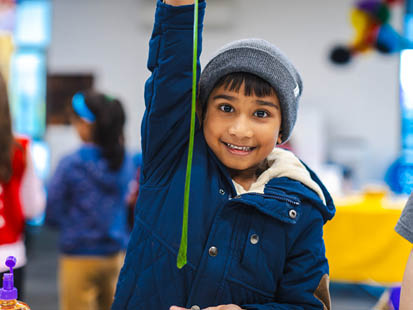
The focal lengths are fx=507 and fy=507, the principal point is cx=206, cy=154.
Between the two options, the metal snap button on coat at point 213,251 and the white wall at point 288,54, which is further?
the white wall at point 288,54

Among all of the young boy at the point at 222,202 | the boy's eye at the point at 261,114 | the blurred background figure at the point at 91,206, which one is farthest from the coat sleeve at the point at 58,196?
the boy's eye at the point at 261,114

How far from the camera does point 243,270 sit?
2.89 ft

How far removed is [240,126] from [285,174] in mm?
139

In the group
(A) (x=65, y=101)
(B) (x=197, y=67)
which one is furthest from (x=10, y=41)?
(A) (x=65, y=101)

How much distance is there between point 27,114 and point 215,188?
6.46m

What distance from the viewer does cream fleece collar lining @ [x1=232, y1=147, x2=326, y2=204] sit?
0.94 m

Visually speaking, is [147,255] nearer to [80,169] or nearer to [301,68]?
[80,169]

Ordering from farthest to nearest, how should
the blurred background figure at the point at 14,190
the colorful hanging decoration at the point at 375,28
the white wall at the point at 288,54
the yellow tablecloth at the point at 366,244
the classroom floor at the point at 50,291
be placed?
1. the white wall at the point at 288,54
2. the colorful hanging decoration at the point at 375,28
3. the classroom floor at the point at 50,291
4. the yellow tablecloth at the point at 366,244
5. the blurred background figure at the point at 14,190

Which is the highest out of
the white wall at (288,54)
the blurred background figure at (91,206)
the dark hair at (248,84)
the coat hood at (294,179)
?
the white wall at (288,54)

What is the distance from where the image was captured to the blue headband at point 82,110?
2.41 metres

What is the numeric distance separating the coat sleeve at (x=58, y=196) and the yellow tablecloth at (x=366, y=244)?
1.70 meters

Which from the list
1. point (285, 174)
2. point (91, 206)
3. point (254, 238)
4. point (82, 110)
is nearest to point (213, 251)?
point (254, 238)

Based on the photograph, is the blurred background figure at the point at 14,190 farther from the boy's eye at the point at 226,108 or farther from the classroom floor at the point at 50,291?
the classroom floor at the point at 50,291

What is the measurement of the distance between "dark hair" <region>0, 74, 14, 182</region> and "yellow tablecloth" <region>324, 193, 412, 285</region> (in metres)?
2.13
